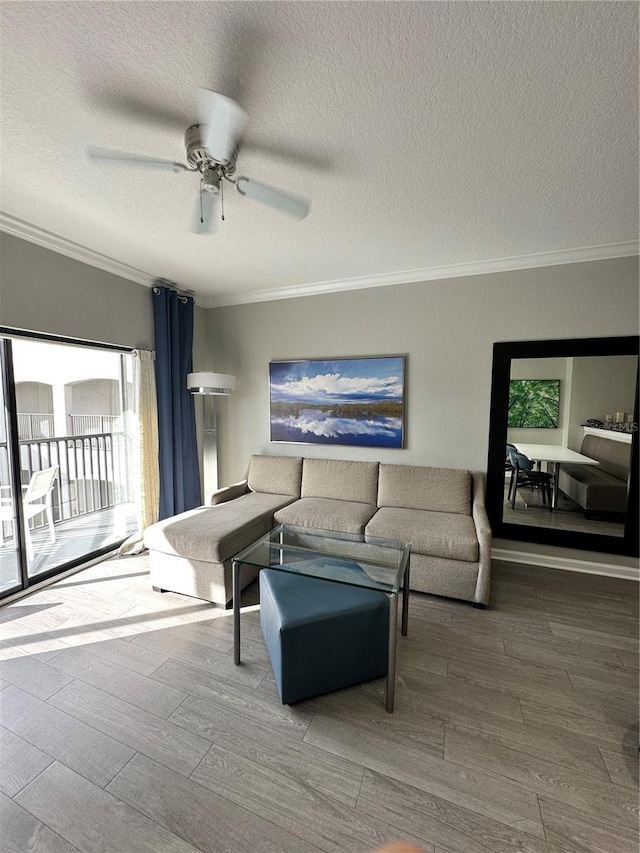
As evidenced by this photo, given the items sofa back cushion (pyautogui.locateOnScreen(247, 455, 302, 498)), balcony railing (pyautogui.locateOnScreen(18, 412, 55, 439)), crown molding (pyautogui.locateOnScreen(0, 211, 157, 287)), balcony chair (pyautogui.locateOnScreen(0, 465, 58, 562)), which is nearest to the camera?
crown molding (pyautogui.locateOnScreen(0, 211, 157, 287))

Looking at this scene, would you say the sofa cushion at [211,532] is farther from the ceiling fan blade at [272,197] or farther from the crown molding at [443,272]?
the crown molding at [443,272]

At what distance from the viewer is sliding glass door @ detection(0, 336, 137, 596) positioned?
2482 mm

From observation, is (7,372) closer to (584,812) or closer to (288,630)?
(288,630)

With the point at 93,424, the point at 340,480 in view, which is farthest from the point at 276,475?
the point at 93,424

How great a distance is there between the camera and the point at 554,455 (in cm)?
297

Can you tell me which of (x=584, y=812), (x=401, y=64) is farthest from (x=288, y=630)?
(x=401, y=64)

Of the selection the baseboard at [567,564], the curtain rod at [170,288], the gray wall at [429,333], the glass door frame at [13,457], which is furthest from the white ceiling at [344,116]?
the baseboard at [567,564]

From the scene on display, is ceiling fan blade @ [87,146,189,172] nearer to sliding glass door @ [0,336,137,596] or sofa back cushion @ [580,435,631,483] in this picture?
sliding glass door @ [0,336,137,596]

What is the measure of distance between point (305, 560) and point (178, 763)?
935 mm

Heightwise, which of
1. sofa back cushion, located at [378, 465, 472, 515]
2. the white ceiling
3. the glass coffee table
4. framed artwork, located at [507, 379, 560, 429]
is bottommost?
the glass coffee table

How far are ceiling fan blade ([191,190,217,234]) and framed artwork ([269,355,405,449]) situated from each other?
1.89m

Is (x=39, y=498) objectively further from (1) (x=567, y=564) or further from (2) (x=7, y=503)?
(1) (x=567, y=564)

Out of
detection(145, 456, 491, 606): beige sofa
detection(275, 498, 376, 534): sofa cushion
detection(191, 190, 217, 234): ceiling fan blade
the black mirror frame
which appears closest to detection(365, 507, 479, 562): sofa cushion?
detection(145, 456, 491, 606): beige sofa

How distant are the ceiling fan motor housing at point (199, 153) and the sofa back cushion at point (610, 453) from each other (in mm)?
3094
